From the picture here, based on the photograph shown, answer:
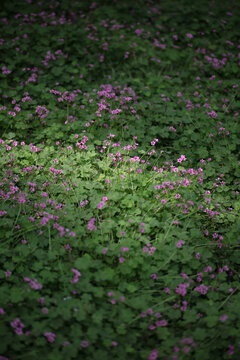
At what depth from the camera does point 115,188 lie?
3.63 metres

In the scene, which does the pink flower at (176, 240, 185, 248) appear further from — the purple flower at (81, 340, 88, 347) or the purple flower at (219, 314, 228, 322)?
the purple flower at (81, 340, 88, 347)

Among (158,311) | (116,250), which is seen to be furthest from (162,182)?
(158,311)

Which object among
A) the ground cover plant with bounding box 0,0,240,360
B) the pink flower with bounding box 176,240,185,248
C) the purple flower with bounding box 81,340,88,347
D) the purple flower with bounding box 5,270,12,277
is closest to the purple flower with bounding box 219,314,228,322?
the ground cover plant with bounding box 0,0,240,360

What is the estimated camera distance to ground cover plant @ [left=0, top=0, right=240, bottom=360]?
2584mm

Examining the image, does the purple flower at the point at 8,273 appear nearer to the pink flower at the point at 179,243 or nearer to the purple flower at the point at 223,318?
the pink flower at the point at 179,243

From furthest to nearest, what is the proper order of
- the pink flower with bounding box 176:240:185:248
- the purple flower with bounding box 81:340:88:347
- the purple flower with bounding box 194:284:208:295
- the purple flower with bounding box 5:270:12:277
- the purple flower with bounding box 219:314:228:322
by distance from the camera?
the pink flower with bounding box 176:240:185:248, the purple flower with bounding box 194:284:208:295, the purple flower with bounding box 5:270:12:277, the purple flower with bounding box 219:314:228:322, the purple flower with bounding box 81:340:88:347

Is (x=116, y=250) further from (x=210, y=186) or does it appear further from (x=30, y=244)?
(x=210, y=186)

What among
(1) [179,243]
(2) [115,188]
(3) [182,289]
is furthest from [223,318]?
(2) [115,188]

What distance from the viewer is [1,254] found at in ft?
9.71

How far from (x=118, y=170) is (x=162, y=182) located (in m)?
0.55

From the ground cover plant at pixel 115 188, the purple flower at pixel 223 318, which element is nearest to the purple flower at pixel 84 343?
the ground cover plant at pixel 115 188

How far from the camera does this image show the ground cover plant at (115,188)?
2.58 meters

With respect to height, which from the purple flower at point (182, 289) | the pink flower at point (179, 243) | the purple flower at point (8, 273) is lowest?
the purple flower at point (182, 289)

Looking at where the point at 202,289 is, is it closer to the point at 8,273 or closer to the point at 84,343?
the point at 84,343
